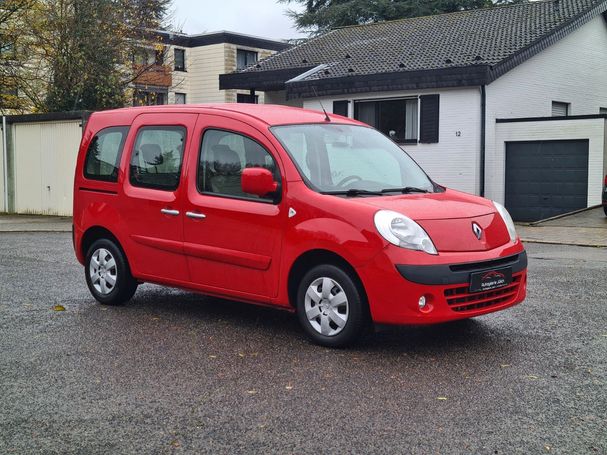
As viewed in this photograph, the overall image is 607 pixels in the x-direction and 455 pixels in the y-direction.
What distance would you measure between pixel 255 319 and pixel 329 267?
1.56m

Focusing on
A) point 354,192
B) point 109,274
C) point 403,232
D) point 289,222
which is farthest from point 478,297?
point 109,274

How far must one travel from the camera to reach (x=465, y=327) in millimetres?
6980

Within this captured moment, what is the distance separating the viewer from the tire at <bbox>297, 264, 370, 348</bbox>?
6.01 meters

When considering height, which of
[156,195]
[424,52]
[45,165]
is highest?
[424,52]

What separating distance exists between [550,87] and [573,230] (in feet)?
32.4

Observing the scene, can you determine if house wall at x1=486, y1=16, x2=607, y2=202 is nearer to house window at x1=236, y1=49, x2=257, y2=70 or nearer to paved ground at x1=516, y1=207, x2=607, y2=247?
paved ground at x1=516, y1=207, x2=607, y2=247

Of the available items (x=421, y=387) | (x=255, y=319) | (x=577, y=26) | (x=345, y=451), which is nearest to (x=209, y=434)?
(x=345, y=451)

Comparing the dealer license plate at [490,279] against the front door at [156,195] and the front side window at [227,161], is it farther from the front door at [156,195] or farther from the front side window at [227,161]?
the front door at [156,195]

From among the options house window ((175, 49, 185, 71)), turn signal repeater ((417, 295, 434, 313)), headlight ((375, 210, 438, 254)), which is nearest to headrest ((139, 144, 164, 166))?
headlight ((375, 210, 438, 254))

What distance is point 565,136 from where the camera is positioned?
21.9 m

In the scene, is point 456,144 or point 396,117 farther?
point 396,117

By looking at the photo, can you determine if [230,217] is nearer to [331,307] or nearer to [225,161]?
[225,161]

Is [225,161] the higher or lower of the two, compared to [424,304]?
higher

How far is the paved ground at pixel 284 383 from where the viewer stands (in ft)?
14.1
